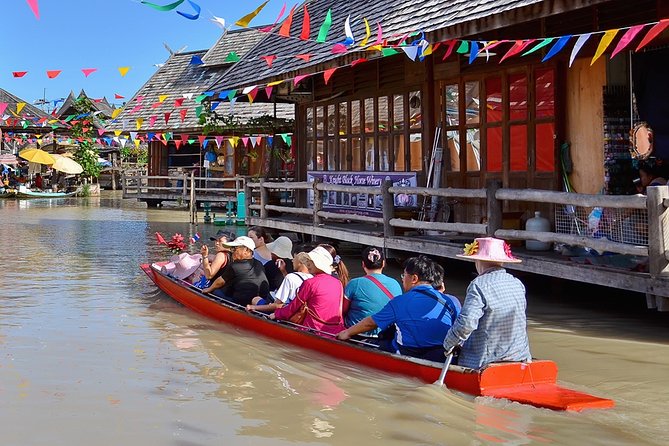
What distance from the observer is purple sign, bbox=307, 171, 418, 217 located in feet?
51.5

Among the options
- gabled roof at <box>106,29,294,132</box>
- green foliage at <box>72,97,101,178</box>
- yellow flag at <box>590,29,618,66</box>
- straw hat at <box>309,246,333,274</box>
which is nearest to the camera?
straw hat at <box>309,246,333,274</box>

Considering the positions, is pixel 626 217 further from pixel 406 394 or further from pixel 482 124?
pixel 482 124

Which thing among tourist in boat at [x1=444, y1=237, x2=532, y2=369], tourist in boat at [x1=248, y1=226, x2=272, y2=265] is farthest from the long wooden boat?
tourist in boat at [x1=248, y1=226, x2=272, y2=265]

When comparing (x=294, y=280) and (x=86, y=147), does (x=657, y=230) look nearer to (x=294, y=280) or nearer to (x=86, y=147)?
(x=294, y=280)

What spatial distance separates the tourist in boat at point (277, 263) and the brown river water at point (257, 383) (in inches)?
39.4

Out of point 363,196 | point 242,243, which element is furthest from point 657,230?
point 363,196

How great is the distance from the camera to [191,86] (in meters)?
37.9

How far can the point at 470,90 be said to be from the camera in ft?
46.0

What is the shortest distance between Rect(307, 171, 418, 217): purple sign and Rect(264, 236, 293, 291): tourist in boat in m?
3.99

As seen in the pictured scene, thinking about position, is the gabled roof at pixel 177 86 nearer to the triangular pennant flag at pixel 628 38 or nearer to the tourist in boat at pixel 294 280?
the tourist in boat at pixel 294 280

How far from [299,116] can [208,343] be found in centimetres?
1130

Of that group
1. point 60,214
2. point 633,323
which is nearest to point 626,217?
point 633,323

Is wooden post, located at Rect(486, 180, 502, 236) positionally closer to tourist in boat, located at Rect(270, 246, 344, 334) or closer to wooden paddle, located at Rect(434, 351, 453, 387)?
tourist in boat, located at Rect(270, 246, 344, 334)

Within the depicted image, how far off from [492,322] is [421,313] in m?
0.68
